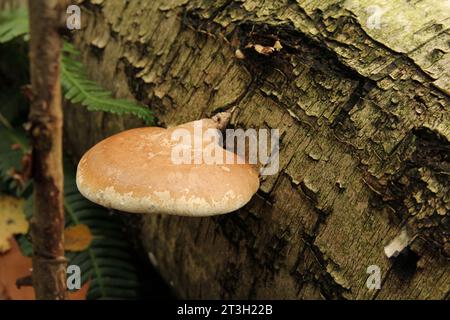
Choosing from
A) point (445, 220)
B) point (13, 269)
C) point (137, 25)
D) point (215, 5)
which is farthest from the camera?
point (13, 269)

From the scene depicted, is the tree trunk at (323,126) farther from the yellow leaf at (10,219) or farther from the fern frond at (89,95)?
the yellow leaf at (10,219)

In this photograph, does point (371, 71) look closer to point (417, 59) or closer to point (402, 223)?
point (417, 59)

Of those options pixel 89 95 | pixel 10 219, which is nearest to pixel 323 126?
pixel 89 95

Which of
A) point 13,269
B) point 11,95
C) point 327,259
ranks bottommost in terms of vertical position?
point 13,269

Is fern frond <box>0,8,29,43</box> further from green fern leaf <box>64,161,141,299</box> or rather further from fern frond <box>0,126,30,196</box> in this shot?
green fern leaf <box>64,161,141,299</box>

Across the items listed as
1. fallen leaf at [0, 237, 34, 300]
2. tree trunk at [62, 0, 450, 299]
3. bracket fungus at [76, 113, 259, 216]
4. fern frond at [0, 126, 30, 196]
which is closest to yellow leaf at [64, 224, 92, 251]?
fallen leaf at [0, 237, 34, 300]

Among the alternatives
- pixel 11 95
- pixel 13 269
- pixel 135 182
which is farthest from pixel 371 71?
pixel 11 95

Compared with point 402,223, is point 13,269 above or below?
below

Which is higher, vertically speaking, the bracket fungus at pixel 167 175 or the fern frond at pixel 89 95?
the fern frond at pixel 89 95

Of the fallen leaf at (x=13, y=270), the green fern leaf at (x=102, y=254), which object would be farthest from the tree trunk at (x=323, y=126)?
the fallen leaf at (x=13, y=270)
